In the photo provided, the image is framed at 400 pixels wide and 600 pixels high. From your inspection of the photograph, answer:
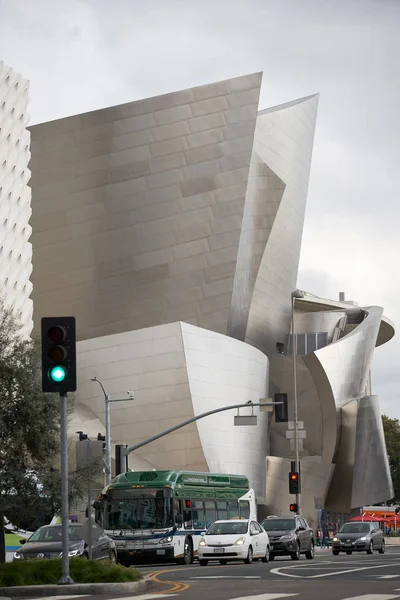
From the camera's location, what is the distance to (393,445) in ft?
383

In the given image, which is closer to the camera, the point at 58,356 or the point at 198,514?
the point at 58,356

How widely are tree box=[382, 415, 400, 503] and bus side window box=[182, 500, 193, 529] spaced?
8182 cm

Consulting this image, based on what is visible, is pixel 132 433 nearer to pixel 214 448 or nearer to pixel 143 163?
pixel 214 448

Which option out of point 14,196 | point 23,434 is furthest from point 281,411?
point 14,196

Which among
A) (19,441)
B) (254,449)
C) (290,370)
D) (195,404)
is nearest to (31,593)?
(19,441)

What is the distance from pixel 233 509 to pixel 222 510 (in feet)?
3.51

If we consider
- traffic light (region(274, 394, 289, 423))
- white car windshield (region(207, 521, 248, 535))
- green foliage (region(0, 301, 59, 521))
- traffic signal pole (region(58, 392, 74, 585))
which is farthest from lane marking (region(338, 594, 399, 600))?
traffic light (region(274, 394, 289, 423))

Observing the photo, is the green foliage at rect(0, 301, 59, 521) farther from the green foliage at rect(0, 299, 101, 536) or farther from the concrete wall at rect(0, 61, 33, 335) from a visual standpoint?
the concrete wall at rect(0, 61, 33, 335)

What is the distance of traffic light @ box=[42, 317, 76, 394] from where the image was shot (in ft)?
60.9

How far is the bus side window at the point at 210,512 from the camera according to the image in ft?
124

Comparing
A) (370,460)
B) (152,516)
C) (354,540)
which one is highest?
(370,460)

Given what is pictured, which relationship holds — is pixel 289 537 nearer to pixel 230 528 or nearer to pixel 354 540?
pixel 230 528

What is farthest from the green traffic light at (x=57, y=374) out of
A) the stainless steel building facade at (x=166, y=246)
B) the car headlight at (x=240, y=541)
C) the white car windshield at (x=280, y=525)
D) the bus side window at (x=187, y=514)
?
the stainless steel building facade at (x=166, y=246)

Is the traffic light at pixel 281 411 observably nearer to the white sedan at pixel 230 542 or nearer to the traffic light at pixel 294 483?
the white sedan at pixel 230 542
